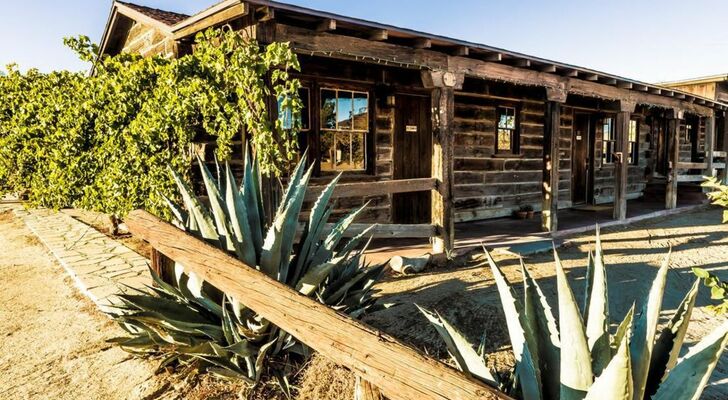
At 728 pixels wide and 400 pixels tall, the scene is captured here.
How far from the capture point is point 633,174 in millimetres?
14945

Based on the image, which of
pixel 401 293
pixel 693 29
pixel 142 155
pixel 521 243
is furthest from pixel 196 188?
pixel 693 29

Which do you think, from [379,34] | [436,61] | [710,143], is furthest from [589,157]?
[379,34]

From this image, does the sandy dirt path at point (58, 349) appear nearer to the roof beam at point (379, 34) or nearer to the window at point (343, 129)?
the window at point (343, 129)

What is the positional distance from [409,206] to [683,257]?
16.3ft

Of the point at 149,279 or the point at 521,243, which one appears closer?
the point at 149,279

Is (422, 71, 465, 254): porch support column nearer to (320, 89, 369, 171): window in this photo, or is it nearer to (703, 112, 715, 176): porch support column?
(320, 89, 369, 171): window

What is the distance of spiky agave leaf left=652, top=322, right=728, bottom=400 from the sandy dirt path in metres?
3.05

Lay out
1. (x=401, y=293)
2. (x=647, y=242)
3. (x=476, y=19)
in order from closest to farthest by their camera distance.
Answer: (x=401, y=293) < (x=647, y=242) < (x=476, y=19)

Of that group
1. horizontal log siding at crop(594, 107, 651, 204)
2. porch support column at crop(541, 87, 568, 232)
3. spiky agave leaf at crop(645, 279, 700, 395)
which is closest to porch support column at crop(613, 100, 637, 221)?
porch support column at crop(541, 87, 568, 232)

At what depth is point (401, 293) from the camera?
5430 millimetres

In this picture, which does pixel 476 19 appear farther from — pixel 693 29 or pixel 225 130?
pixel 225 130

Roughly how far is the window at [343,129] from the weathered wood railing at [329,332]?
188 inches

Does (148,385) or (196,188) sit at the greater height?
(196,188)

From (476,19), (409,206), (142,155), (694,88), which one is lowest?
(409,206)
